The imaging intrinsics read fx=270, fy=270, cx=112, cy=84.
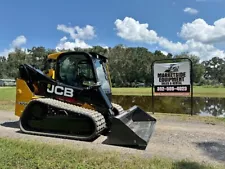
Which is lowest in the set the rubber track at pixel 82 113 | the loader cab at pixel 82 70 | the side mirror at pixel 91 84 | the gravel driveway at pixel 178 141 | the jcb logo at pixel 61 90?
the gravel driveway at pixel 178 141

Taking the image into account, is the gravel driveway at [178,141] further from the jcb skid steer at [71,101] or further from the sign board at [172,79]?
the sign board at [172,79]

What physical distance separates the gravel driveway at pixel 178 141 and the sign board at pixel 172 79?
2868 mm

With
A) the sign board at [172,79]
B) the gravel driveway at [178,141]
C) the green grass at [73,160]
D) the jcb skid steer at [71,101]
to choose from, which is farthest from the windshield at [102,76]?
the sign board at [172,79]

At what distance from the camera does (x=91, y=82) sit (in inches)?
291

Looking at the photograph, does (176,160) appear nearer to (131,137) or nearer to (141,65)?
(131,137)

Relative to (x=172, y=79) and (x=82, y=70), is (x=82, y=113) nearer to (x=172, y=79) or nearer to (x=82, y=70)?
(x=82, y=70)

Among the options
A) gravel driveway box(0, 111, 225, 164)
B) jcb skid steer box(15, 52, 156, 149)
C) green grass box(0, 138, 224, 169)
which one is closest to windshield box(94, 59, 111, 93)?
jcb skid steer box(15, 52, 156, 149)

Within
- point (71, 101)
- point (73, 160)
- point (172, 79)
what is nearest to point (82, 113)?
point (71, 101)

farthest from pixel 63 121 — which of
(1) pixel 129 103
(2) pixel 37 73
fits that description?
(1) pixel 129 103

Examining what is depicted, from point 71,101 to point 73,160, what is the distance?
2.79 meters

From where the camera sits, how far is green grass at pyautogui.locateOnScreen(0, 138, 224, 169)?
4652mm

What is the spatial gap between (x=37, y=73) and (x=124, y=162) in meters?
4.30

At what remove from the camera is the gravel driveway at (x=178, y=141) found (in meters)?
5.75

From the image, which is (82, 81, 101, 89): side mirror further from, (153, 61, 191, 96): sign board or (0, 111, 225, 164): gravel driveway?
(153, 61, 191, 96): sign board
